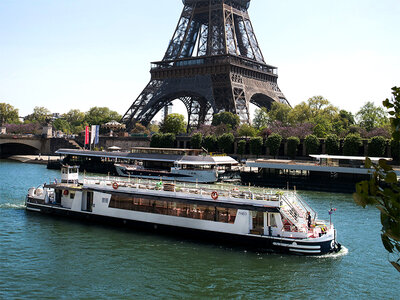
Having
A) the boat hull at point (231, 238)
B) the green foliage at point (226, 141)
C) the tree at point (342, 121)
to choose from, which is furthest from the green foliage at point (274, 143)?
the boat hull at point (231, 238)

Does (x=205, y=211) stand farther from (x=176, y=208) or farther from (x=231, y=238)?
(x=231, y=238)

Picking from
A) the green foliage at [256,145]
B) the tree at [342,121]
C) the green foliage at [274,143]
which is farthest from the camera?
the tree at [342,121]

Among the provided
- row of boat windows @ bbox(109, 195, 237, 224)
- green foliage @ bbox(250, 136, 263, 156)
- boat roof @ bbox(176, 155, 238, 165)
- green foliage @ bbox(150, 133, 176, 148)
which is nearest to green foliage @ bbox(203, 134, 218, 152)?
green foliage @ bbox(250, 136, 263, 156)

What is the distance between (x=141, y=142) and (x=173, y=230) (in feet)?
244

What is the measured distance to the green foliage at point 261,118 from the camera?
9576 centimetres

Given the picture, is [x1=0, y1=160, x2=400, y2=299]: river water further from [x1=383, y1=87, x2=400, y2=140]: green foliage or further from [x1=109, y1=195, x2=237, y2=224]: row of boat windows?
[x1=383, y1=87, x2=400, y2=140]: green foliage

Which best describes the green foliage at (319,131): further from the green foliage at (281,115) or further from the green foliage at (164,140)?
the green foliage at (164,140)

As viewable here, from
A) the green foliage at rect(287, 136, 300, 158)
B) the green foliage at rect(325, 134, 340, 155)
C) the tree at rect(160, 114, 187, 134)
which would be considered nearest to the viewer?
the green foliage at rect(325, 134, 340, 155)

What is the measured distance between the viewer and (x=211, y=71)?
305 ft

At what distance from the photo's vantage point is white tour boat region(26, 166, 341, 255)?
24453 millimetres

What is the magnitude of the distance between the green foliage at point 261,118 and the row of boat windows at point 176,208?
68.2 m

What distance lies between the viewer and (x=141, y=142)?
10075 cm

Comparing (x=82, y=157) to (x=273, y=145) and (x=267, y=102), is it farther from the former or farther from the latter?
(x=267, y=102)

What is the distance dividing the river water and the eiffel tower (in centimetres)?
6471
